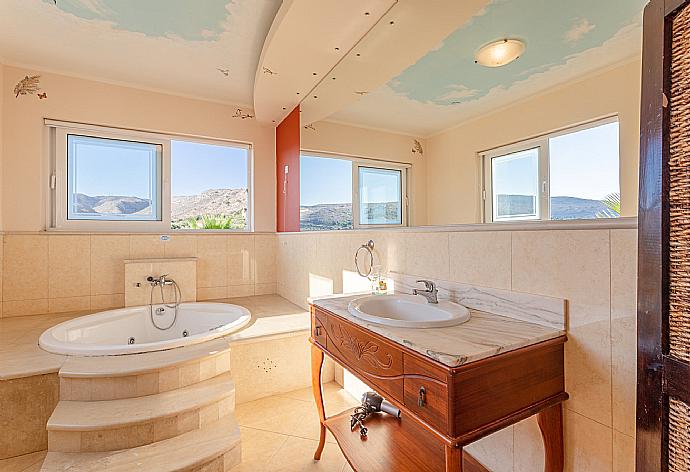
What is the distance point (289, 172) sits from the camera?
3.09m

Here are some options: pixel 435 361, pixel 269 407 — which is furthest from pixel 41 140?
pixel 435 361

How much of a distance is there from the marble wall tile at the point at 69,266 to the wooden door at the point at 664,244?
3.58 metres

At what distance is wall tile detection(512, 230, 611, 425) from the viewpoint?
0.91 meters

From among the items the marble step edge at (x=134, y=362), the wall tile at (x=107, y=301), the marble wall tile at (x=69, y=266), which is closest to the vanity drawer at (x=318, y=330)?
the marble step edge at (x=134, y=362)

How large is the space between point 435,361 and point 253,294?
296cm

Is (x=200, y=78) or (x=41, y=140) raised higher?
(x=200, y=78)

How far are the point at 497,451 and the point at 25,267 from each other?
355 cm

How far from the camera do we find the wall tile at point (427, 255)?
4.72 ft

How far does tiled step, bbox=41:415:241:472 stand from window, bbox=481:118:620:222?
1.62m

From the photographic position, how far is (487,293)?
124cm

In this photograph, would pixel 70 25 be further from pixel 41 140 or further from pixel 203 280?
pixel 203 280

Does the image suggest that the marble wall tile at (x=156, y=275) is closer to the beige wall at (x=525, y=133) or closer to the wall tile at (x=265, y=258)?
the wall tile at (x=265, y=258)

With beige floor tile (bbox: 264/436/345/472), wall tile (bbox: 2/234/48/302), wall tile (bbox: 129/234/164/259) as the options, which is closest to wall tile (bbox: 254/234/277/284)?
wall tile (bbox: 129/234/164/259)

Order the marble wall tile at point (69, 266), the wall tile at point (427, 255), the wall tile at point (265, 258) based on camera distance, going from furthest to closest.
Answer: the wall tile at point (265, 258)
the marble wall tile at point (69, 266)
the wall tile at point (427, 255)
